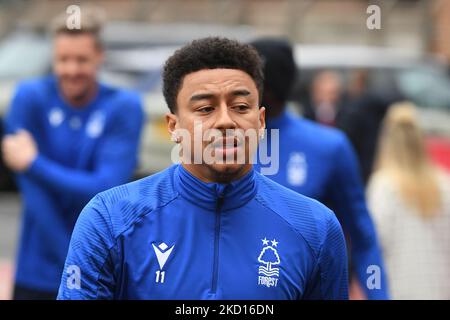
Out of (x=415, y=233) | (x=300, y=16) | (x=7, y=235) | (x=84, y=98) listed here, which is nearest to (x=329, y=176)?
(x=84, y=98)

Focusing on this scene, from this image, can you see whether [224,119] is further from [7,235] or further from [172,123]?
[7,235]

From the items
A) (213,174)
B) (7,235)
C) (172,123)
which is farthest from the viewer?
(7,235)

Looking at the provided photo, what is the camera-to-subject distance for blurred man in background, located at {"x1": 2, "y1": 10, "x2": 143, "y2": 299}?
507 centimetres

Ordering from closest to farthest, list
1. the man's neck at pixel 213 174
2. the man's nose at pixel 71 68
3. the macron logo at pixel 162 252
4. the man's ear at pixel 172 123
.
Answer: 1. the macron logo at pixel 162 252
2. the man's neck at pixel 213 174
3. the man's ear at pixel 172 123
4. the man's nose at pixel 71 68

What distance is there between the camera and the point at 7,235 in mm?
12328

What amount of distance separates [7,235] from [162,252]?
960 centimetres

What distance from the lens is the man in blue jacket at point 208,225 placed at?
3.01 metres

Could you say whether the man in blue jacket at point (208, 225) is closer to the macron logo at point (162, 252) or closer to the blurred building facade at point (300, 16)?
the macron logo at point (162, 252)

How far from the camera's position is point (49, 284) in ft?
16.9

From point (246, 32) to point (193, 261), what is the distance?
1359 cm

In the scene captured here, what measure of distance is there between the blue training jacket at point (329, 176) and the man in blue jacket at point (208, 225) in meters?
1.80

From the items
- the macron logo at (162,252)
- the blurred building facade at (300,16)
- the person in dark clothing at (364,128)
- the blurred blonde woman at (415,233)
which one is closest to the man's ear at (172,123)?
the macron logo at (162,252)

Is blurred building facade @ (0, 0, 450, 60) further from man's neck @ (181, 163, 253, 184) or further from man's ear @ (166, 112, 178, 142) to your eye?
man's neck @ (181, 163, 253, 184)
